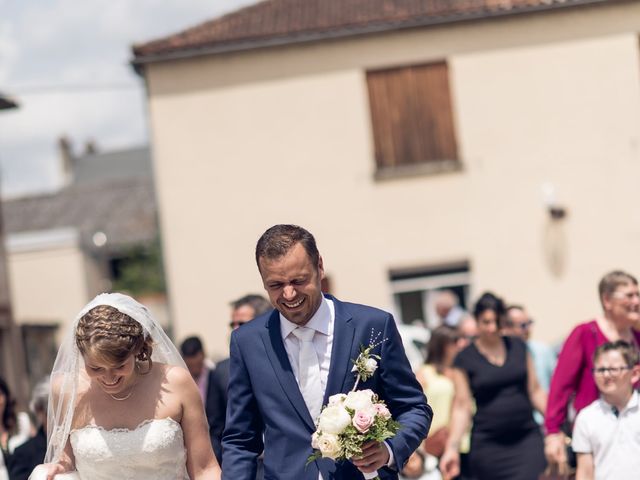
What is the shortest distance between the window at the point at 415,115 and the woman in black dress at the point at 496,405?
43.7 ft

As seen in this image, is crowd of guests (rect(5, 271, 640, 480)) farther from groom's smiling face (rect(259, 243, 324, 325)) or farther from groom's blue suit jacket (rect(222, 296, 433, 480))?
groom's smiling face (rect(259, 243, 324, 325))

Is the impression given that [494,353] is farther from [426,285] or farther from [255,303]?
[426,285]

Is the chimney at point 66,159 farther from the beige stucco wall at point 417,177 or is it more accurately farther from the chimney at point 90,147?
the beige stucco wall at point 417,177

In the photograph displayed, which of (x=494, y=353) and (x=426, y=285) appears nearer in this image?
(x=494, y=353)

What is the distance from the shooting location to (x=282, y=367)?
218 inches

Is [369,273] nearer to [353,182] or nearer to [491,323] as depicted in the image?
[353,182]

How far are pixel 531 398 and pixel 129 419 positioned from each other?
4.64 metres

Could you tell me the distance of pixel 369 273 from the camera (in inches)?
925

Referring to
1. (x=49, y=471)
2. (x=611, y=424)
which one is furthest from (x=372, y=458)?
(x=611, y=424)

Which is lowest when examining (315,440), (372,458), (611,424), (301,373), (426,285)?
(611,424)

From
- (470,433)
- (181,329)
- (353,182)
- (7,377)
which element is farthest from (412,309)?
(470,433)

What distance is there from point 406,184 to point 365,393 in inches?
721

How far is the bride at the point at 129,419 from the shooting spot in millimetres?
6156

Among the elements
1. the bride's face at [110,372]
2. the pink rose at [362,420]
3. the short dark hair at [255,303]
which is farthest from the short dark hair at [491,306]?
the pink rose at [362,420]
